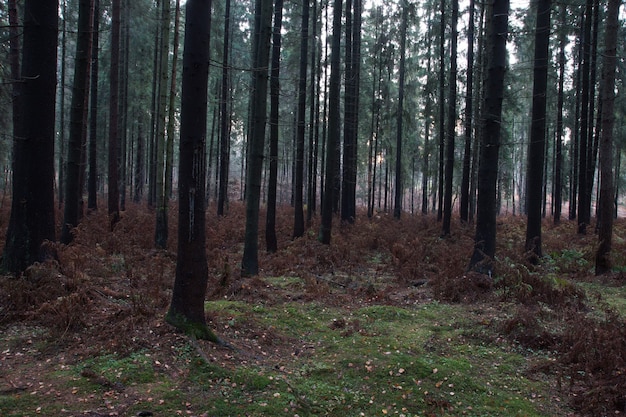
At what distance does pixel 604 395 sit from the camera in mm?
4422

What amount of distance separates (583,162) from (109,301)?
18.8 metres

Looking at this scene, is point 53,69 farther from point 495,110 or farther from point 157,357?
point 495,110

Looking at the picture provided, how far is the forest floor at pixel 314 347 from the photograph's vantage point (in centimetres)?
430

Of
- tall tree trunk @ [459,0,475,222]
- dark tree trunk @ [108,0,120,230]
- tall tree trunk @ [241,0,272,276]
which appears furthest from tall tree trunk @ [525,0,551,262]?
dark tree trunk @ [108,0,120,230]

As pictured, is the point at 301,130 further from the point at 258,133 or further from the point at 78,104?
the point at 78,104

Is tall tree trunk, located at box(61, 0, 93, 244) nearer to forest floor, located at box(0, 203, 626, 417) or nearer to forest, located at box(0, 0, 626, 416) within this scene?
forest, located at box(0, 0, 626, 416)

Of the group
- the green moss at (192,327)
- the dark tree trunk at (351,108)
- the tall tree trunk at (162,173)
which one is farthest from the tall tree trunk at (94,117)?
the green moss at (192,327)

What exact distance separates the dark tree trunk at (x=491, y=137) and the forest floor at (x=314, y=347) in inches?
22.9

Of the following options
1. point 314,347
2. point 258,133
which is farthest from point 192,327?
point 258,133

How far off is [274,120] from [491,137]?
18.6ft

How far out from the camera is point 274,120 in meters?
12.4

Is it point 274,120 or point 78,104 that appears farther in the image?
point 274,120

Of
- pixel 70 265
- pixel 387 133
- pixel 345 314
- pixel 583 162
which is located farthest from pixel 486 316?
pixel 387 133

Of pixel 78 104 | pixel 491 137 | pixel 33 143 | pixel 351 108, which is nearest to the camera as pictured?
pixel 33 143
